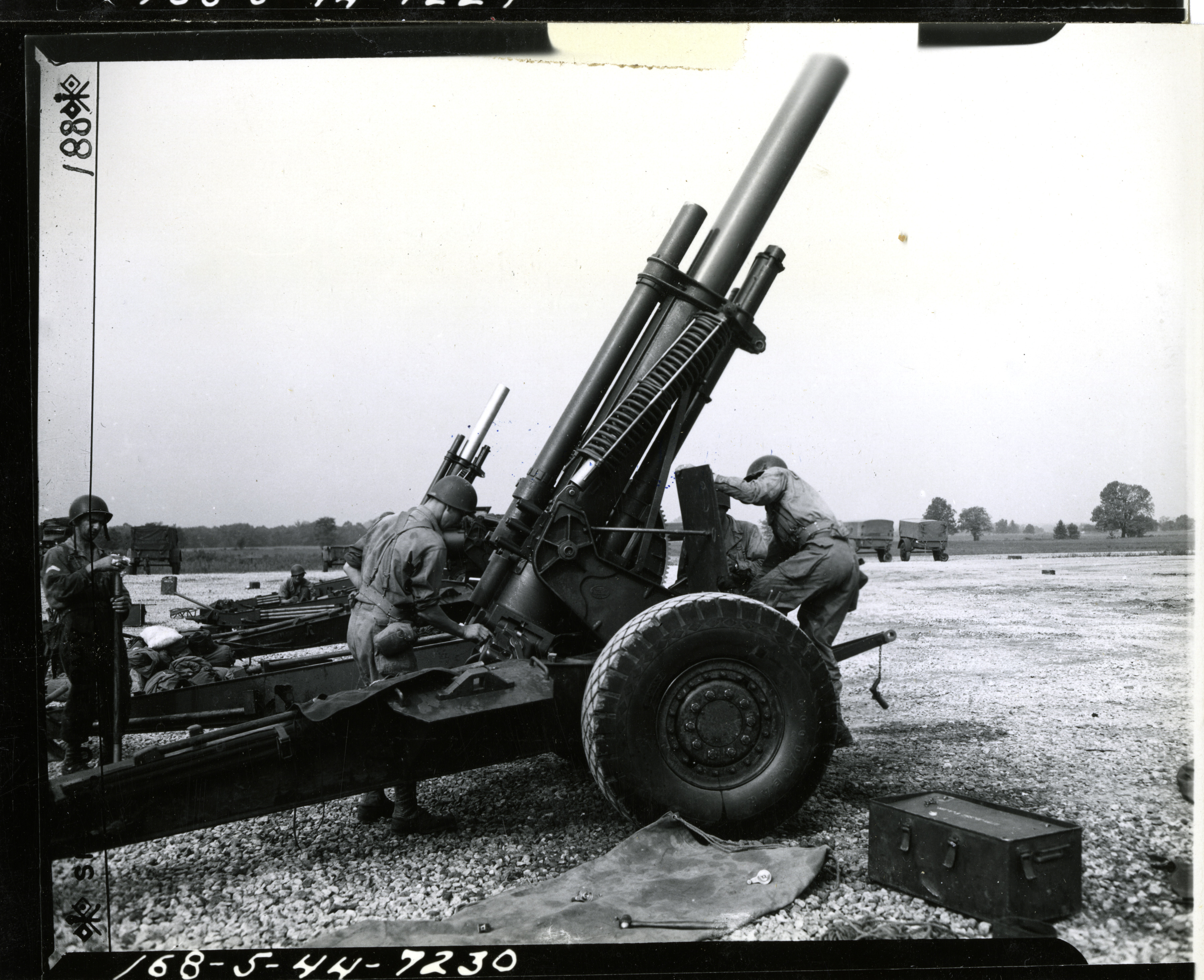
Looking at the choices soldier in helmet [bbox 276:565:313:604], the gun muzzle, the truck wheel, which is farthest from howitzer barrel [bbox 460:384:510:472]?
soldier in helmet [bbox 276:565:313:604]

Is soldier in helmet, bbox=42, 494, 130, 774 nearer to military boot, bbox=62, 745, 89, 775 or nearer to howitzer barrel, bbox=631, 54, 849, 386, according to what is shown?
military boot, bbox=62, 745, 89, 775

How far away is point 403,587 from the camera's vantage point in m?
4.62

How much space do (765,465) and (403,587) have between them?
6.42ft

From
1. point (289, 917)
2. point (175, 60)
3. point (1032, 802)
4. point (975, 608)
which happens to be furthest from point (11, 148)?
point (975, 608)

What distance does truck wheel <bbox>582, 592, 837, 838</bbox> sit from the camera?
11.9ft

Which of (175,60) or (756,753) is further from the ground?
(175,60)

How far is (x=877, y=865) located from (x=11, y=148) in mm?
4226

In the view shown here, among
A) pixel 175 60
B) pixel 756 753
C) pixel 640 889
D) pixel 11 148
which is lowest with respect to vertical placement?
pixel 640 889

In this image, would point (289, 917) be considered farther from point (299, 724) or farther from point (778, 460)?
point (778, 460)

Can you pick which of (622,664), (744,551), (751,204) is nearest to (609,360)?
(751,204)

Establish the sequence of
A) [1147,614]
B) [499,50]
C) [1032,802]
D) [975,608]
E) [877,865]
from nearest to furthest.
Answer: [877,865] < [499,50] < [1032,802] < [1147,614] < [975,608]

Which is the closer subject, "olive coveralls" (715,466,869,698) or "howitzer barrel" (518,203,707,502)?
"howitzer barrel" (518,203,707,502)

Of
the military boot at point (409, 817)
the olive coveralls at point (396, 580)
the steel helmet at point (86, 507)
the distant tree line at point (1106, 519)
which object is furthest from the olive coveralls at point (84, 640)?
the distant tree line at point (1106, 519)

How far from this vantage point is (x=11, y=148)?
348cm
